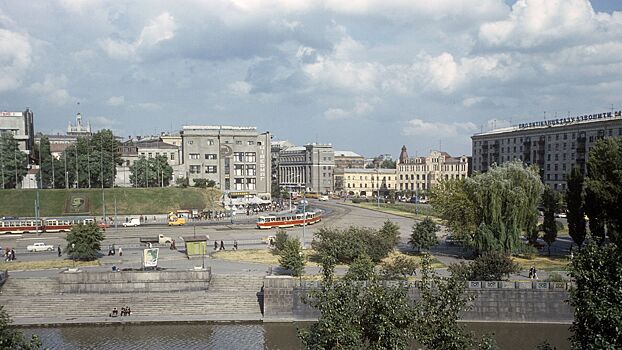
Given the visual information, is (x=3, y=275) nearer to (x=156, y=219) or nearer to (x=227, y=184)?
(x=156, y=219)

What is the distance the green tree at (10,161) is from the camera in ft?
282

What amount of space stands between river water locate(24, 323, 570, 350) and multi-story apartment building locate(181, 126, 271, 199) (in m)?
69.6

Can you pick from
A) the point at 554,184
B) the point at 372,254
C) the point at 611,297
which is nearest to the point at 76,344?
the point at 372,254

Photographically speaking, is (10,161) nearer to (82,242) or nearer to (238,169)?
(238,169)

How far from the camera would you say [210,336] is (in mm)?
31625

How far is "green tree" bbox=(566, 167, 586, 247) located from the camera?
151 ft

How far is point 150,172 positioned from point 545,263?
72192 millimetres

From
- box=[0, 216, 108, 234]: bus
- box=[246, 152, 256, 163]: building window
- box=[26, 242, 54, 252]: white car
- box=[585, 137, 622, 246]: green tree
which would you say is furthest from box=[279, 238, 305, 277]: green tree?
box=[246, 152, 256, 163]: building window

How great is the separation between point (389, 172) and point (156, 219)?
328 feet

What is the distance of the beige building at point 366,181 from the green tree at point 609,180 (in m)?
126

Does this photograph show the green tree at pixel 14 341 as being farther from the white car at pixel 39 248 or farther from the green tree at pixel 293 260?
the white car at pixel 39 248

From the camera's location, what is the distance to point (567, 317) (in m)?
34.6

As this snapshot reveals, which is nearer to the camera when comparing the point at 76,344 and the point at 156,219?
the point at 76,344

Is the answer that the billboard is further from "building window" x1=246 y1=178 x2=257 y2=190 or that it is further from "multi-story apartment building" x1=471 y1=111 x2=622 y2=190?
"building window" x1=246 y1=178 x2=257 y2=190
